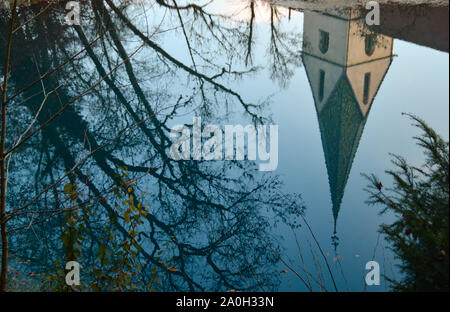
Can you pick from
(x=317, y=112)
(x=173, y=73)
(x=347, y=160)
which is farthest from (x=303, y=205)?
(x=173, y=73)

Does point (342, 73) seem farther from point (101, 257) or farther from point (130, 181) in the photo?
point (101, 257)

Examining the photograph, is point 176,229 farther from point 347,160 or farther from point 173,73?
point 173,73

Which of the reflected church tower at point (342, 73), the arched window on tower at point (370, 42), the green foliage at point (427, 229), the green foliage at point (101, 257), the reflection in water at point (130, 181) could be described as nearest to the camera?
the green foliage at point (427, 229)

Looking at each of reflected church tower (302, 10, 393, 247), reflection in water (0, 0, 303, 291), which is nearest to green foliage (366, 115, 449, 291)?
reflection in water (0, 0, 303, 291)

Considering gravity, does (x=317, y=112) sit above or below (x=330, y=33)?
below

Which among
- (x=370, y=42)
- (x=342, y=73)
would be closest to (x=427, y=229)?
(x=370, y=42)

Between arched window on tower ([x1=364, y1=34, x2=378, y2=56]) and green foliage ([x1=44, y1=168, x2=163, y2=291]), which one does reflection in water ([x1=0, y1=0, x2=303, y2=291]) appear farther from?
arched window on tower ([x1=364, y1=34, x2=378, y2=56])

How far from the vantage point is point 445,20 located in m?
13.1

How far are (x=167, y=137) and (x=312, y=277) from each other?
4070 mm

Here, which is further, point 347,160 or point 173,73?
point 173,73

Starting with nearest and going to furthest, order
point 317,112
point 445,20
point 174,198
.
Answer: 1. point 174,198
2. point 317,112
3. point 445,20

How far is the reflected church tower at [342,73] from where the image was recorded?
8.96 m

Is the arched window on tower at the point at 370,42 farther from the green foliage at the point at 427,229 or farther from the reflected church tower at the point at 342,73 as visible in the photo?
the green foliage at the point at 427,229

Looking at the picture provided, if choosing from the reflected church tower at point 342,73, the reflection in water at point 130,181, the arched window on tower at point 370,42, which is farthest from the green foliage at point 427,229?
the arched window on tower at point 370,42
